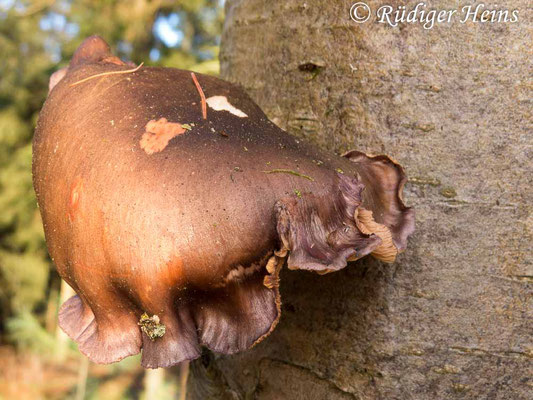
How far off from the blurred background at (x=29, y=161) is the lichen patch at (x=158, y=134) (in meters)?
7.24

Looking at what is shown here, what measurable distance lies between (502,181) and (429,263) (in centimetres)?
29

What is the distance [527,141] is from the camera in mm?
1289

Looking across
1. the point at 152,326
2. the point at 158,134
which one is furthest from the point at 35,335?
the point at 158,134

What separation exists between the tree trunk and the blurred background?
7115 mm

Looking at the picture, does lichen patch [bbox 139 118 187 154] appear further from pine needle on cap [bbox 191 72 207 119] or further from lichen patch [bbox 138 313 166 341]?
lichen patch [bbox 138 313 166 341]

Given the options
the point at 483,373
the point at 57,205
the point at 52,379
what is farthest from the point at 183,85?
the point at 52,379

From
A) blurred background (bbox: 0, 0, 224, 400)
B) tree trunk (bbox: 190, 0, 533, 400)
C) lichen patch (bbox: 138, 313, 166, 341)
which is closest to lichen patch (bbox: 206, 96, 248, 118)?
tree trunk (bbox: 190, 0, 533, 400)

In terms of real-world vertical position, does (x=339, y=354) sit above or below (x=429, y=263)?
below

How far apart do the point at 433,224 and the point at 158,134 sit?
76 cm

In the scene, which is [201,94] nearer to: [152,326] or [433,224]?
[152,326]

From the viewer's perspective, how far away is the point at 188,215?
1.08 m

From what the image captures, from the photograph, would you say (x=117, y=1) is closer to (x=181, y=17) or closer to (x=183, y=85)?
(x=181, y=17)

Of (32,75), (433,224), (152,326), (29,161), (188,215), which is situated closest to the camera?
(188,215)

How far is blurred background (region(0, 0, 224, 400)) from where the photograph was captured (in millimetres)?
9031
